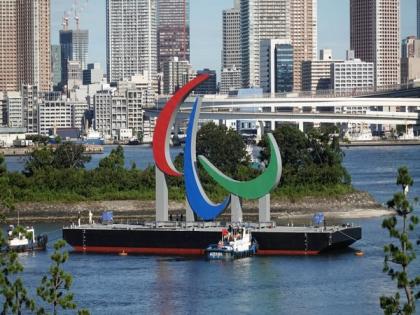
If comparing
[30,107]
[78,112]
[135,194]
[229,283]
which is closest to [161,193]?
[229,283]

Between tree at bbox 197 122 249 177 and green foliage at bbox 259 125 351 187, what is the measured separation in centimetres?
122

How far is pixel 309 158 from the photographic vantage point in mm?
59094

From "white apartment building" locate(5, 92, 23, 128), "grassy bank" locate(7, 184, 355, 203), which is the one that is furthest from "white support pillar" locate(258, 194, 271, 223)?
"white apartment building" locate(5, 92, 23, 128)

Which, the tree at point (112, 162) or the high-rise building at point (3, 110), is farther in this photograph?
the high-rise building at point (3, 110)

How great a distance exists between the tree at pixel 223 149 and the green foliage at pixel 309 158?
1224mm

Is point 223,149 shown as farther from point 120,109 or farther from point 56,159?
point 120,109

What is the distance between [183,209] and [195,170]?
1166 cm

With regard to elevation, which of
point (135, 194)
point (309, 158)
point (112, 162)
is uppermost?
point (309, 158)

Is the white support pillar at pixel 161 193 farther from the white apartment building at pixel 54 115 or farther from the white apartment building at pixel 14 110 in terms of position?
the white apartment building at pixel 14 110

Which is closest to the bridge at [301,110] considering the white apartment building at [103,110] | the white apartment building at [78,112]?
the white apartment building at [103,110]

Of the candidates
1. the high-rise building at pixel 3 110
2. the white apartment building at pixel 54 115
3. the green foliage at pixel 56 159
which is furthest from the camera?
the high-rise building at pixel 3 110

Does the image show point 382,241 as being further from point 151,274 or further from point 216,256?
point 151,274

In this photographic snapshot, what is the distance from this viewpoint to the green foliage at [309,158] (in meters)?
56.2

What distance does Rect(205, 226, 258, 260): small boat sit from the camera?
39531mm
